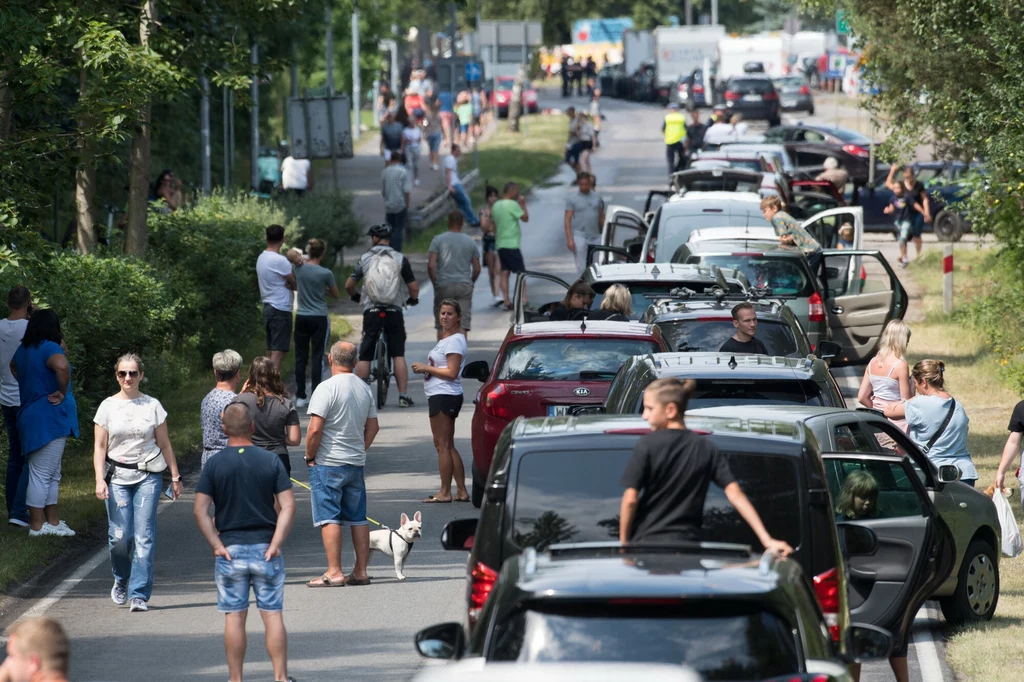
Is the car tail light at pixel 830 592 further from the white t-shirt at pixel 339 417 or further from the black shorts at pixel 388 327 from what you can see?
the black shorts at pixel 388 327

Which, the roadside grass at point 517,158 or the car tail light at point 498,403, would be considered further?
the roadside grass at point 517,158

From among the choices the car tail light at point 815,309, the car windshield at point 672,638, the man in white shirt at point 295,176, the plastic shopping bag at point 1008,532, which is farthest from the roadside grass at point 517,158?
the car windshield at point 672,638

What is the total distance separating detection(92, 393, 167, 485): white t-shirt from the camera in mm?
10062

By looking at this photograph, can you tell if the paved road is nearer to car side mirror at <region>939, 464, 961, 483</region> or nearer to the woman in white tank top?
car side mirror at <region>939, 464, 961, 483</region>

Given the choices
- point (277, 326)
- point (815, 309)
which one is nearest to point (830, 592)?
point (277, 326)

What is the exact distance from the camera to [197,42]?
18.4 m

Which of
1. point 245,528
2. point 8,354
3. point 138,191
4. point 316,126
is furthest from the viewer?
point 316,126

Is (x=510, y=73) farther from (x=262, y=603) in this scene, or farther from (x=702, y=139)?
(x=262, y=603)

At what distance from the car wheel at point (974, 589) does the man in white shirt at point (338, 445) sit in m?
3.73

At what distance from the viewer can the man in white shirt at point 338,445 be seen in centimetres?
1029

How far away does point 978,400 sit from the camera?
724 inches

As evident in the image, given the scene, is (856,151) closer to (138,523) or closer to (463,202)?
(463,202)

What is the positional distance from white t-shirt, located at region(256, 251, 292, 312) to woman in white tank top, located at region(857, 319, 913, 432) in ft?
21.0

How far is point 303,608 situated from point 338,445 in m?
1.06
